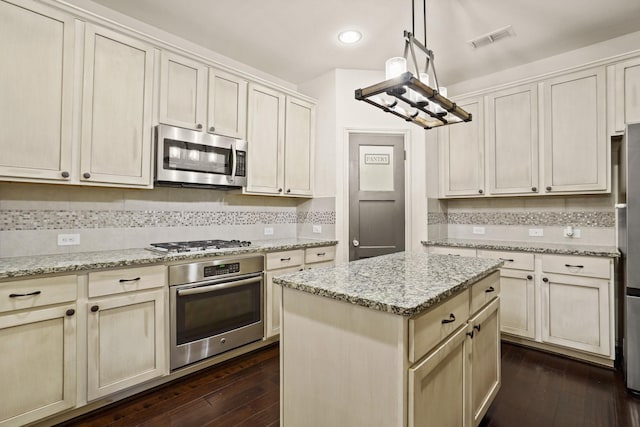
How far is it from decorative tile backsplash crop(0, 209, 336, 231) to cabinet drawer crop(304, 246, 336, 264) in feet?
1.04

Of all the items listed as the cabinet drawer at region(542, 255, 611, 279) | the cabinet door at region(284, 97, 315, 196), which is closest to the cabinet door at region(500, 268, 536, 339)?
the cabinet drawer at region(542, 255, 611, 279)

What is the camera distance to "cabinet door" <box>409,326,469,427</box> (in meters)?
1.11

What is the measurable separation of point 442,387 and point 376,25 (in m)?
2.67

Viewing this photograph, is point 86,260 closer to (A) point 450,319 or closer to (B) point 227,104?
(B) point 227,104

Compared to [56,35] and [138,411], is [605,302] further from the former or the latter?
[56,35]

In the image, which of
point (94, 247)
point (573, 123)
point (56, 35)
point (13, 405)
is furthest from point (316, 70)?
point (13, 405)

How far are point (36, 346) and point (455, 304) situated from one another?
2.17 meters

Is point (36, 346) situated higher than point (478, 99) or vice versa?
point (478, 99)

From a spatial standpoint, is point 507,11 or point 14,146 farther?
point 507,11

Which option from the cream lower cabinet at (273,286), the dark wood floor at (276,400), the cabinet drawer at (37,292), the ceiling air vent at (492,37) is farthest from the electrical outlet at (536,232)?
the cabinet drawer at (37,292)

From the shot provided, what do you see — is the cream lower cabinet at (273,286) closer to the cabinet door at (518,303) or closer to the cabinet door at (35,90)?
the cabinet door at (35,90)

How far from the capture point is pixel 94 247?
2.38m

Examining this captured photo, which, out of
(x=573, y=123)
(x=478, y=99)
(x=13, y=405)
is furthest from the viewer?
(x=478, y=99)

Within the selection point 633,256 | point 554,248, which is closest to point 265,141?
point 554,248
